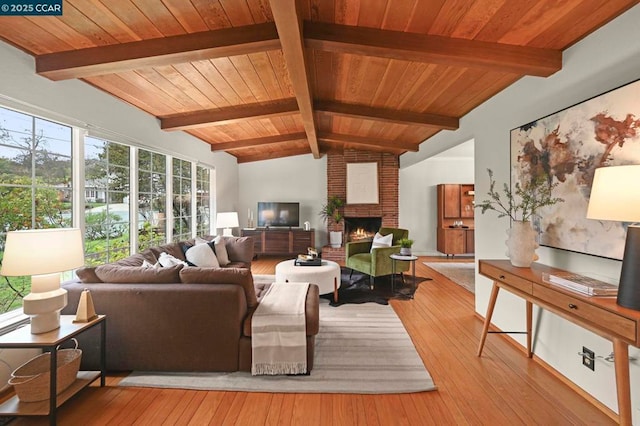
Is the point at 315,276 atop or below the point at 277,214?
below

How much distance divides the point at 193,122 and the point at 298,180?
376 cm

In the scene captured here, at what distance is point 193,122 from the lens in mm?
4070

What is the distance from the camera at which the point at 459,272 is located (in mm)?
5574

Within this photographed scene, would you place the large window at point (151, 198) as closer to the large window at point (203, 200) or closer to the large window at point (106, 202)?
the large window at point (106, 202)

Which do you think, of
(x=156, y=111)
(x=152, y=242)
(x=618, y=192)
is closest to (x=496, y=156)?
(x=618, y=192)

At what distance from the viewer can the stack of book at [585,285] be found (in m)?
1.57

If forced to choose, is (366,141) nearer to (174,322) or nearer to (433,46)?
(433,46)

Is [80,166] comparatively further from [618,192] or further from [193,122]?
[618,192]

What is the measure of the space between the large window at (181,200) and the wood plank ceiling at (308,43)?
1549 millimetres

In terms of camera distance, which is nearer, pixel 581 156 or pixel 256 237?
pixel 581 156

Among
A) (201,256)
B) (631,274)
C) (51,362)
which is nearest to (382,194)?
(201,256)

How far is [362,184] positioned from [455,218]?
96.2 inches

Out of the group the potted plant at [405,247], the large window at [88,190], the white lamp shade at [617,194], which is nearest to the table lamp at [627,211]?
the white lamp shade at [617,194]

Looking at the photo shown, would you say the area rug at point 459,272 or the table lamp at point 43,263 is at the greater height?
the table lamp at point 43,263
